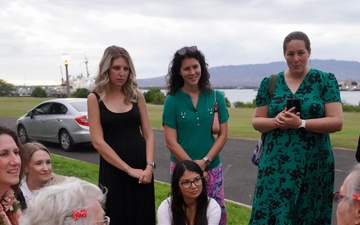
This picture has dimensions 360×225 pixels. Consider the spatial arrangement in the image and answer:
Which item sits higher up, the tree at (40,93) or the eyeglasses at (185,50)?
the eyeglasses at (185,50)

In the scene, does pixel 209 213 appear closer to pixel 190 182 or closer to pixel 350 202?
pixel 190 182

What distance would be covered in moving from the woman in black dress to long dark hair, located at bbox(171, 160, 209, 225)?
0.89 feet

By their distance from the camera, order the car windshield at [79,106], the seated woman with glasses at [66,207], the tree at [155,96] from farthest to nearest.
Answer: the tree at [155,96]
the car windshield at [79,106]
the seated woman with glasses at [66,207]

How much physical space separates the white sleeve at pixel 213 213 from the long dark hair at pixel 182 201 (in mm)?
37

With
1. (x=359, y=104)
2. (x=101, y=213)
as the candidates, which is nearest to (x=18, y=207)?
(x=101, y=213)

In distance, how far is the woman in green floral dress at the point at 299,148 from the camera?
3941 mm

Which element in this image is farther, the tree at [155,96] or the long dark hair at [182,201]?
the tree at [155,96]

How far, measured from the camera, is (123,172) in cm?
441

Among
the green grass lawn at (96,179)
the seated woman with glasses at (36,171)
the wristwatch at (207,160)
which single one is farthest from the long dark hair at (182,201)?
the green grass lawn at (96,179)

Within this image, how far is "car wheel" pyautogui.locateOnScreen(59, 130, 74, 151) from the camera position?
13996 millimetres

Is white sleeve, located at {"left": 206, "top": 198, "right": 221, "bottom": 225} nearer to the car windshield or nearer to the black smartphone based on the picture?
the black smartphone

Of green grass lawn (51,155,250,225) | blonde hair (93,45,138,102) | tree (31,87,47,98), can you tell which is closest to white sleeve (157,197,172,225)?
blonde hair (93,45,138,102)

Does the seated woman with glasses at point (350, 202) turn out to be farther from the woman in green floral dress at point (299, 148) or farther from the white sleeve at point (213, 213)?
the white sleeve at point (213, 213)

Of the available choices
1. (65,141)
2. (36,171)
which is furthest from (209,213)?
(65,141)
